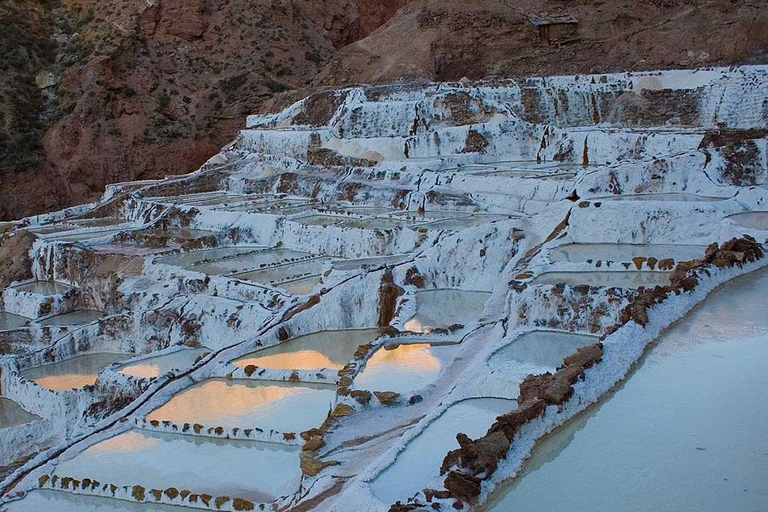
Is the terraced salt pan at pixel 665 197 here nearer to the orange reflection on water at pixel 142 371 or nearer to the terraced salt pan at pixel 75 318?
the orange reflection on water at pixel 142 371

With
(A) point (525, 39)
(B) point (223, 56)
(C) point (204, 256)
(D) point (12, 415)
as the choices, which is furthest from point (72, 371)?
(B) point (223, 56)

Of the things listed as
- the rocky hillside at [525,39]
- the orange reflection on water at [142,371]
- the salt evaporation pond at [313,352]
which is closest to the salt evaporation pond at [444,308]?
the salt evaporation pond at [313,352]

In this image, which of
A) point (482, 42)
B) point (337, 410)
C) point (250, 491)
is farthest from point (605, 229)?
point (482, 42)

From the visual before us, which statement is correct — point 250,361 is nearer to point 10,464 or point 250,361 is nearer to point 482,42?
point 10,464


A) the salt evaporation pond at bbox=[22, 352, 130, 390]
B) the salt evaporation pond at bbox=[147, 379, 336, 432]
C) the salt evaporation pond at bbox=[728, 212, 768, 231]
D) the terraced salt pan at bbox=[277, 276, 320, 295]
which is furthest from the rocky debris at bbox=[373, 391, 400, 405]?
the salt evaporation pond at bbox=[22, 352, 130, 390]

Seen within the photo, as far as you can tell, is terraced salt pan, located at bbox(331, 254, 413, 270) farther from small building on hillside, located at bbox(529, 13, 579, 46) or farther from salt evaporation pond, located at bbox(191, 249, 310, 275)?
small building on hillside, located at bbox(529, 13, 579, 46)
